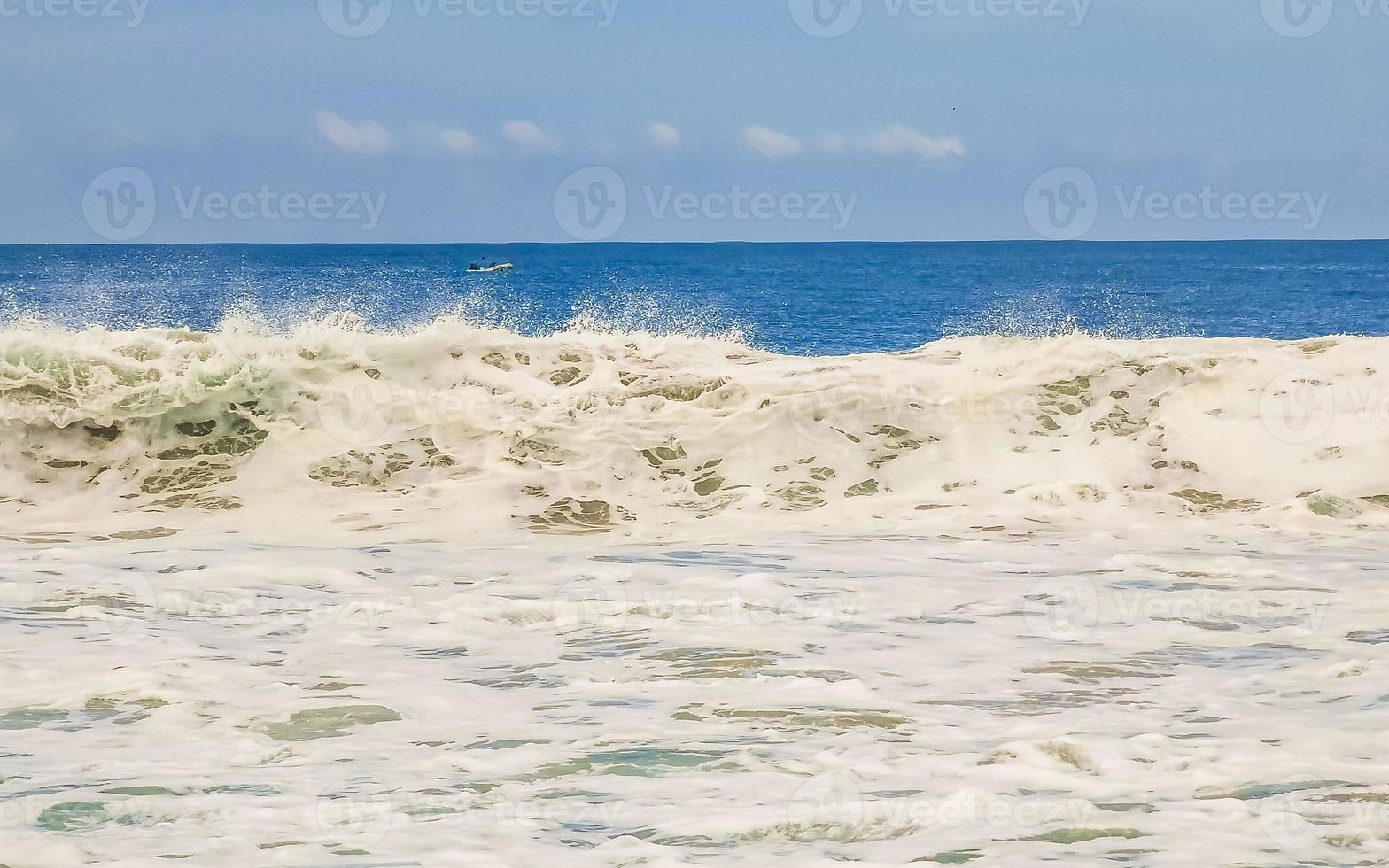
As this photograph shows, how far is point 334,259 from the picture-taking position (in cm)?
12469

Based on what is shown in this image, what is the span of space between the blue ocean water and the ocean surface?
2.38m

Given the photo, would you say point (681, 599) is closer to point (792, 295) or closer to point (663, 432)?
point (663, 432)

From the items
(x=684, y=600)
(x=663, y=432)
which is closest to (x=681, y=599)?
(x=684, y=600)

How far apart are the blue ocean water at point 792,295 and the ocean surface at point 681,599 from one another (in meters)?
2.38

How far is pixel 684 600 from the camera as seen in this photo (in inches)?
271

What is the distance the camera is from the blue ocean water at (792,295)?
4700 cm

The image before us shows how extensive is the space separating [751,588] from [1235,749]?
3.04 meters

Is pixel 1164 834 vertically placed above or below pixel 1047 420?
below

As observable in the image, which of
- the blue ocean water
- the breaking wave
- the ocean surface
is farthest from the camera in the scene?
the blue ocean water

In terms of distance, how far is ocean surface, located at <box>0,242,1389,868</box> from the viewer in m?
3.98

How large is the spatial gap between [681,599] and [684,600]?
0.09ft

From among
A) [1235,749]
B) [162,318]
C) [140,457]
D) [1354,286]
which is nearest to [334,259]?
[162,318]

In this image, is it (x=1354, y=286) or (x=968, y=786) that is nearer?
(x=968, y=786)

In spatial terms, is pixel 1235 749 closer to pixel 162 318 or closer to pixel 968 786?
pixel 968 786
